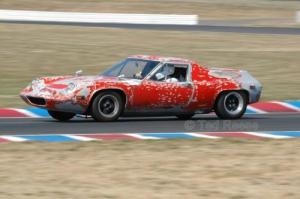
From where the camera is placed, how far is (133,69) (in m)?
14.6

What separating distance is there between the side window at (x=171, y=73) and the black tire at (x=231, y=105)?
0.81 metres

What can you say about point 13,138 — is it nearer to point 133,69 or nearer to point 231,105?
point 133,69

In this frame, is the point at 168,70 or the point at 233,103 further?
the point at 233,103

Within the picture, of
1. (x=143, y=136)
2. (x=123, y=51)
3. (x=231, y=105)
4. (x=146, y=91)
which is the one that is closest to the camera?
(x=143, y=136)

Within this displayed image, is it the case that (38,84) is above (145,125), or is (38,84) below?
above

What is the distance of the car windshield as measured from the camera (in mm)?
14422

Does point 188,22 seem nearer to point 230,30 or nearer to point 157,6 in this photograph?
point 230,30

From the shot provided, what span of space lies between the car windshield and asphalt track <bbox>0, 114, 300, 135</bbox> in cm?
81

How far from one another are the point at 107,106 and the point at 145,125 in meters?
0.72

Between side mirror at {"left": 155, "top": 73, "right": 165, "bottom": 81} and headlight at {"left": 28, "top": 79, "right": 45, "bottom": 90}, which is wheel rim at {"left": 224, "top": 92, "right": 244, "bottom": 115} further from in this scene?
headlight at {"left": 28, "top": 79, "right": 45, "bottom": 90}

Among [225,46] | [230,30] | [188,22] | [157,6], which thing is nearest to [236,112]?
[225,46]

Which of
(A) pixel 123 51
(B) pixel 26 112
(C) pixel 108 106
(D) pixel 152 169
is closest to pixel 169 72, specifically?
(C) pixel 108 106

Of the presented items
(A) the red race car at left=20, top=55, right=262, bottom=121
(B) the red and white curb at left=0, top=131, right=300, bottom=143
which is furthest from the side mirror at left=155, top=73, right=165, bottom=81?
(B) the red and white curb at left=0, top=131, right=300, bottom=143

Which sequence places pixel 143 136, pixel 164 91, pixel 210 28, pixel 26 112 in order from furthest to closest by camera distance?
pixel 210 28 → pixel 26 112 → pixel 164 91 → pixel 143 136
